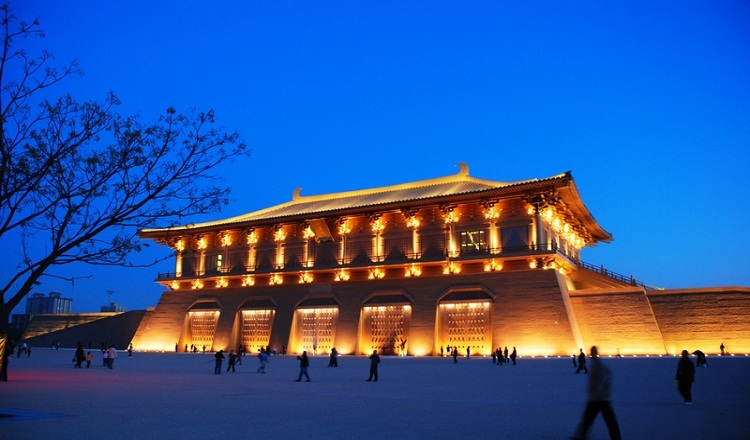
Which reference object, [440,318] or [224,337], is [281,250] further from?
[440,318]

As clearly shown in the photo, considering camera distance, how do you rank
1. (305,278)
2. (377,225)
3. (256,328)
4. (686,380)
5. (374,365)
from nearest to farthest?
(686,380) → (374,365) → (377,225) → (305,278) → (256,328)

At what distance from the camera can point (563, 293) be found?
34781 millimetres

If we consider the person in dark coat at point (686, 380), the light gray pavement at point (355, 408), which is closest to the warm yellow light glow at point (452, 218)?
the light gray pavement at point (355, 408)

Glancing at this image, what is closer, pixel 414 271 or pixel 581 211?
pixel 414 271

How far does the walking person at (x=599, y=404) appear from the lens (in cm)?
751

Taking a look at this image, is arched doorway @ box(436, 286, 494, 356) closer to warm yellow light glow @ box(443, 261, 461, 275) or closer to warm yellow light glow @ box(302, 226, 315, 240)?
warm yellow light glow @ box(443, 261, 461, 275)

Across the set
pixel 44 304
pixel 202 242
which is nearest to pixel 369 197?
pixel 202 242

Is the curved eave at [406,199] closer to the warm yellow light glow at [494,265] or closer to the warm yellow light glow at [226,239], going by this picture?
the warm yellow light glow at [226,239]

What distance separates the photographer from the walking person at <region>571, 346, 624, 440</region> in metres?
7.51

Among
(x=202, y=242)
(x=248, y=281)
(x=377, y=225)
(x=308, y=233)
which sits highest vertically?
(x=377, y=225)

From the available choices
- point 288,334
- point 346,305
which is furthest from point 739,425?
point 288,334

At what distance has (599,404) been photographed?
25.2ft

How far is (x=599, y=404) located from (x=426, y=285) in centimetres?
3075

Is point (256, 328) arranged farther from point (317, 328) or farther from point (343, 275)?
point (343, 275)
